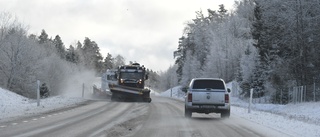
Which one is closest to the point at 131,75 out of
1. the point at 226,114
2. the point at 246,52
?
the point at 226,114

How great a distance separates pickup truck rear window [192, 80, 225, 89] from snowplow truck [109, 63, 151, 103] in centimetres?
1828

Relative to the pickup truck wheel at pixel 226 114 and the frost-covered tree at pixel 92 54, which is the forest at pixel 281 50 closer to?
the pickup truck wheel at pixel 226 114

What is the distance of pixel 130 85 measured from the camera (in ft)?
143

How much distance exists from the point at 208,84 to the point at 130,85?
20.9 meters

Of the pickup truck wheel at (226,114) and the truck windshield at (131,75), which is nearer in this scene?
the pickup truck wheel at (226,114)

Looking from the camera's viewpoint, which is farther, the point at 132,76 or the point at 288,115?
the point at 132,76

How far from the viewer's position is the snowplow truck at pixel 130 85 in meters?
41.4

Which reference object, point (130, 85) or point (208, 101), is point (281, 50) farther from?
point (208, 101)

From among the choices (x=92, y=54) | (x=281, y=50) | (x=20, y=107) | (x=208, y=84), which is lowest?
(x=20, y=107)

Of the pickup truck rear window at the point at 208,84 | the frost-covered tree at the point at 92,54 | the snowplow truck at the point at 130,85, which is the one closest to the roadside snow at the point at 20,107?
the pickup truck rear window at the point at 208,84

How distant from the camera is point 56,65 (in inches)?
3415

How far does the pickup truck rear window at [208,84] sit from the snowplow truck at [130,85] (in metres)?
18.3

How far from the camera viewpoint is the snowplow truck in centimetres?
4138

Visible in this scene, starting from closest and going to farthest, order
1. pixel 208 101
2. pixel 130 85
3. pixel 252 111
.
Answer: pixel 208 101 < pixel 252 111 < pixel 130 85
